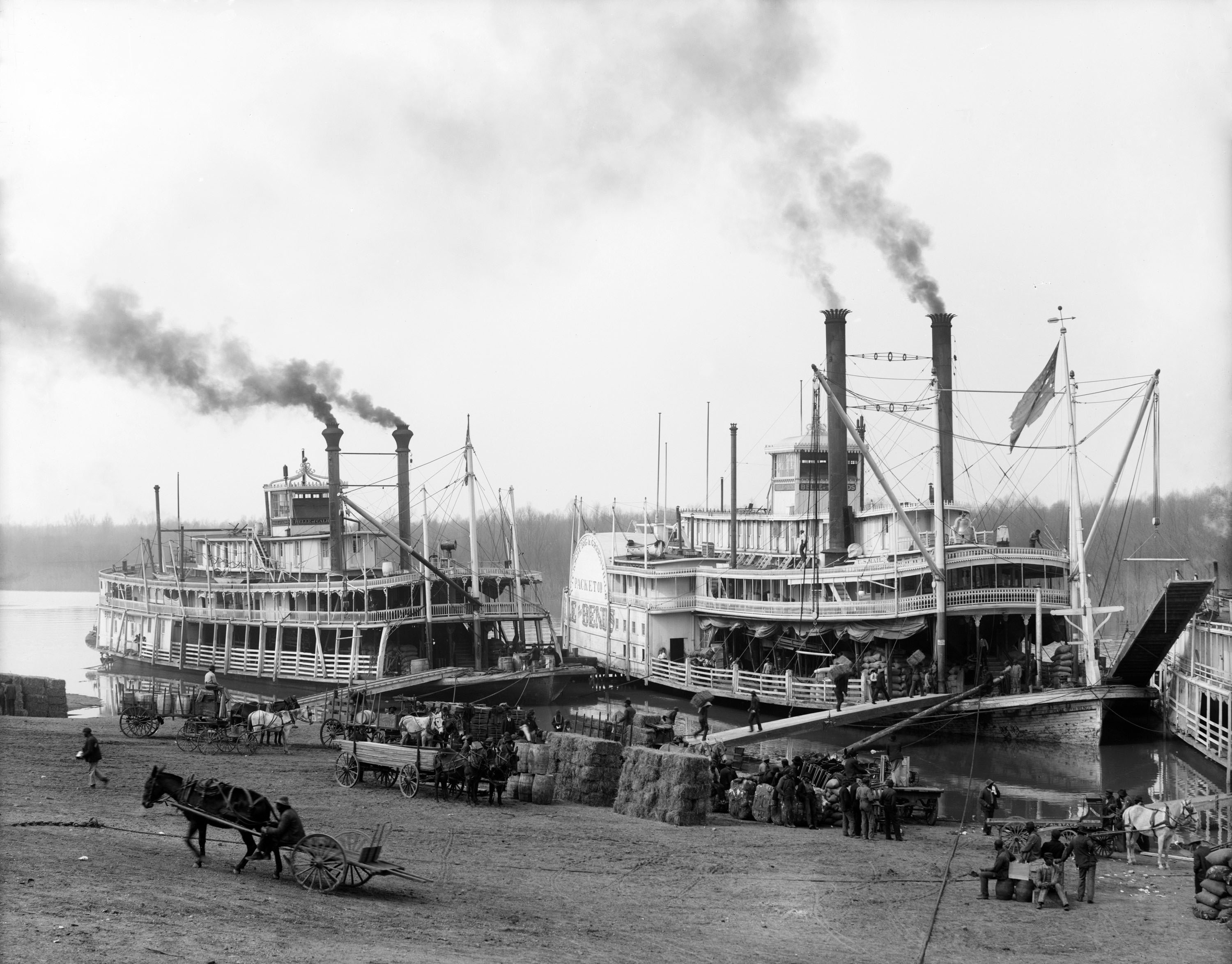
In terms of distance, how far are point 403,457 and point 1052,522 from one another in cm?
4946

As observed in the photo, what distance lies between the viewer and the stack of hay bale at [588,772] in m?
23.0

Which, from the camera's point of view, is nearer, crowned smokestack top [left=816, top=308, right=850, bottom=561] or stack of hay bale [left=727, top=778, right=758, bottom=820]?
stack of hay bale [left=727, top=778, right=758, bottom=820]

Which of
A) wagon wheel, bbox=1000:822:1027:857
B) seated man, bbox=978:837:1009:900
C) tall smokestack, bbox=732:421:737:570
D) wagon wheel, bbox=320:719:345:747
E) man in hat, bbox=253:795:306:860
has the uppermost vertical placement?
tall smokestack, bbox=732:421:737:570

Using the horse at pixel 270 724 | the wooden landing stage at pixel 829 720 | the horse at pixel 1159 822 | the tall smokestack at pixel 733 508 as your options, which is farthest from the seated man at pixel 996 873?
the tall smokestack at pixel 733 508

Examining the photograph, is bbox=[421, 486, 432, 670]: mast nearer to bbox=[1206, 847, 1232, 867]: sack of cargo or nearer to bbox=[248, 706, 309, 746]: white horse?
bbox=[248, 706, 309, 746]: white horse

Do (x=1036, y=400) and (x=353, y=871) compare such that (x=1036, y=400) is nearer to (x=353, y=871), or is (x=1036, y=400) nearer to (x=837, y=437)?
(x=837, y=437)

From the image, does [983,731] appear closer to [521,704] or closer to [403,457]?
[521,704]

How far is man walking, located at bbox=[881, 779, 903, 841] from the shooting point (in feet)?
67.6

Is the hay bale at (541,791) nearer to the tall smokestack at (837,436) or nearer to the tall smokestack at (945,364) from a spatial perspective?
the tall smokestack at (837,436)

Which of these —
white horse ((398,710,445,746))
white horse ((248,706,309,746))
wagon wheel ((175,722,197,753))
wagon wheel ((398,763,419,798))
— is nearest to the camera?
wagon wheel ((398,763,419,798))

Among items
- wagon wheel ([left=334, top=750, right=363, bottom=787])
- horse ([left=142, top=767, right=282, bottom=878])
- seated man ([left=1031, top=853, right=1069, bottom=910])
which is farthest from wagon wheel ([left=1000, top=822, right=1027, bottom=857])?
wagon wheel ([left=334, top=750, right=363, bottom=787])

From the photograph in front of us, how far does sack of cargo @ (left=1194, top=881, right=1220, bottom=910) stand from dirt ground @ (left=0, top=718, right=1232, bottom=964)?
301mm

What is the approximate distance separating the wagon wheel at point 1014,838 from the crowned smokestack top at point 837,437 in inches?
1030

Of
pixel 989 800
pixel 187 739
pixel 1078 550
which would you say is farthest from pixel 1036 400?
pixel 187 739
